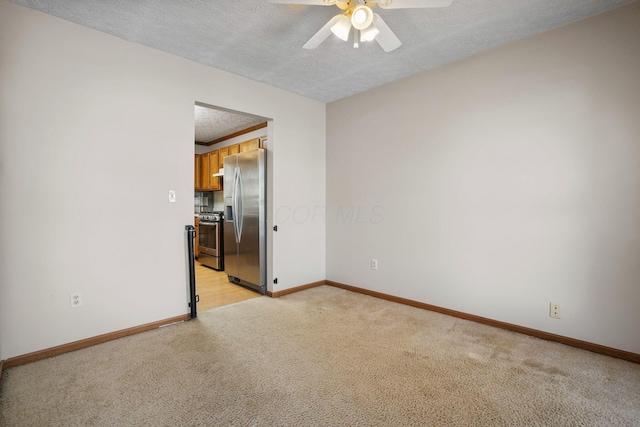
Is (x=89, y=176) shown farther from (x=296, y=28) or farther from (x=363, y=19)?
(x=363, y=19)

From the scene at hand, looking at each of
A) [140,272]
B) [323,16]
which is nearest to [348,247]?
[140,272]

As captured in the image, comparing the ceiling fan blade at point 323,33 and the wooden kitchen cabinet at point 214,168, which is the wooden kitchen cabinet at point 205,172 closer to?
the wooden kitchen cabinet at point 214,168

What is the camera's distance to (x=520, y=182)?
8.60 ft

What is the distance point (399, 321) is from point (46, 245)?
3.03 meters

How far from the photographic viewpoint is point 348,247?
13.1 ft

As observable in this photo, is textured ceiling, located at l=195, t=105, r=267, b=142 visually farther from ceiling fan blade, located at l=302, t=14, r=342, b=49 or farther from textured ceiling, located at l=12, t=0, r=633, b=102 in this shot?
ceiling fan blade, located at l=302, t=14, r=342, b=49

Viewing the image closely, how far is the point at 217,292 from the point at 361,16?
3.46 metres

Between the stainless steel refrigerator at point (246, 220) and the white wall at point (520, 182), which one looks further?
the stainless steel refrigerator at point (246, 220)

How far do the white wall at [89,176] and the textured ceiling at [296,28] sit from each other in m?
0.24

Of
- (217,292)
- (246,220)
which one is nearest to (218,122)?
(246,220)

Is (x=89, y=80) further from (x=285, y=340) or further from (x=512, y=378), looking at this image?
(x=512, y=378)

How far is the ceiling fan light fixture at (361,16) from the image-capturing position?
68.0 inches

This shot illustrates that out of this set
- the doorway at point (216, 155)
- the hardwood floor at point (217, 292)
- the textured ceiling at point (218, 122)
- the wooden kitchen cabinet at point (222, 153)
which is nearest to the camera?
the hardwood floor at point (217, 292)

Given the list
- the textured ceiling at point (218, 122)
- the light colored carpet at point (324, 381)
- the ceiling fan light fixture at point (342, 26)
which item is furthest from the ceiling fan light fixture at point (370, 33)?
the textured ceiling at point (218, 122)
